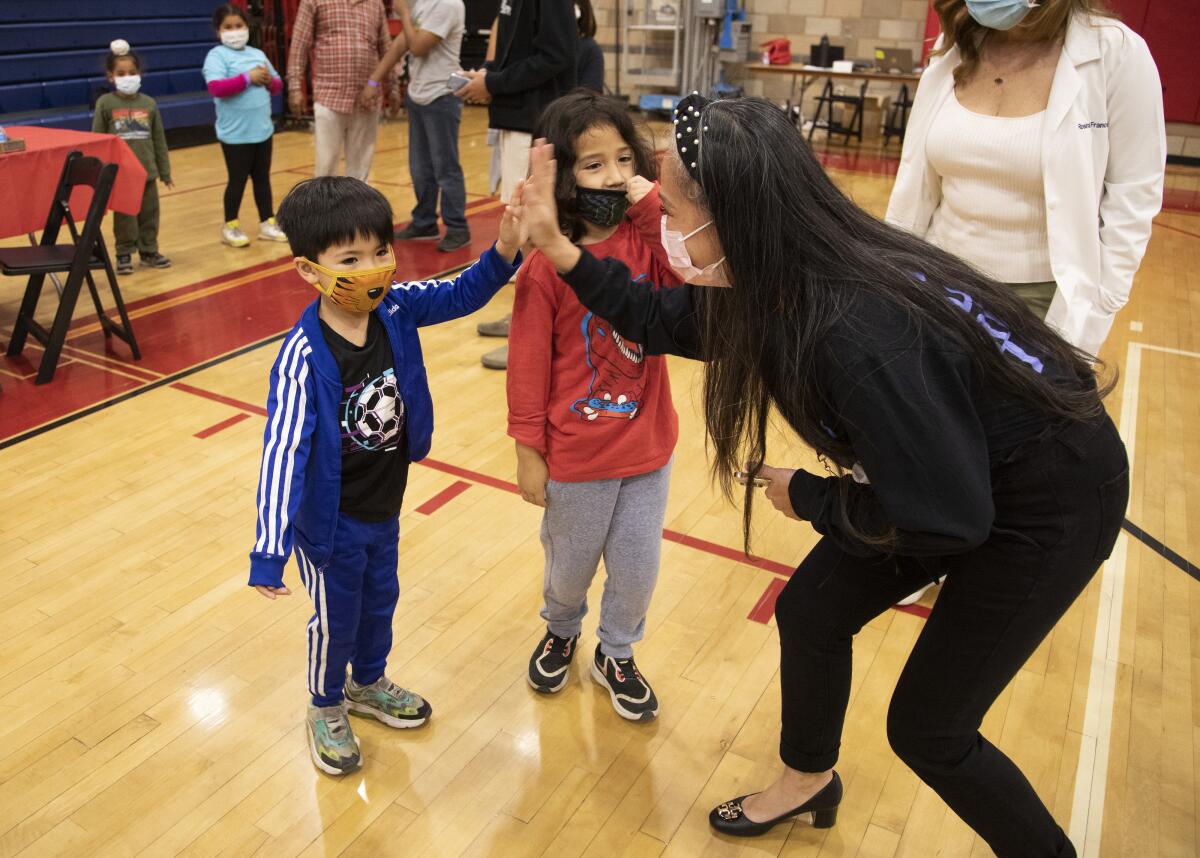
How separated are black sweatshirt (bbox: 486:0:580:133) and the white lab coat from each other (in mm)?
2466

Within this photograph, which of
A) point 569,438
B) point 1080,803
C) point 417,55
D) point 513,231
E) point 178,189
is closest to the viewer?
point 513,231

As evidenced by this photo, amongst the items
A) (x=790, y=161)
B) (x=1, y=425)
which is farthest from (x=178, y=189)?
(x=790, y=161)

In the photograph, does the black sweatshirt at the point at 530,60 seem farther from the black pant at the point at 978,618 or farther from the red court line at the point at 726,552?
the black pant at the point at 978,618

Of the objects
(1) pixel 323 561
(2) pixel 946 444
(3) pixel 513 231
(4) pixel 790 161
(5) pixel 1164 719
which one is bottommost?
(5) pixel 1164 719

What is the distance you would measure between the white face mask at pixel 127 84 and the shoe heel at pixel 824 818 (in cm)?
523

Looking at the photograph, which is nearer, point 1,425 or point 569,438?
point 569,438

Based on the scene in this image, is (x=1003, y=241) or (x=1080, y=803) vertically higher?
(x=1003, y=241)

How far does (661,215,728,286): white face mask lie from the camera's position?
1415mm

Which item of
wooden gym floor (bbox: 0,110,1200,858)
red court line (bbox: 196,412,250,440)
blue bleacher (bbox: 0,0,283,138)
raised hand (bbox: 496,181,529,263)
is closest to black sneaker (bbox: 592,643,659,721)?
wooden gym floor (bbox: 0,110,1200,858)

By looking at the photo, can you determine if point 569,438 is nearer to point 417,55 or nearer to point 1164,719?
point 1164,719

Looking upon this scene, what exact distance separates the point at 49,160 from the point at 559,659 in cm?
362

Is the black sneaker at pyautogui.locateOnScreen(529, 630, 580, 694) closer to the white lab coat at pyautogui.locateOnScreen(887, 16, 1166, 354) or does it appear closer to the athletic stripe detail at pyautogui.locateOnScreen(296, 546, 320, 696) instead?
the athletic stripe detail at pyautogui.locateOnScreen(296, 546, 320, 696)

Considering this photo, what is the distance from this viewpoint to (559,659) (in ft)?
7.91

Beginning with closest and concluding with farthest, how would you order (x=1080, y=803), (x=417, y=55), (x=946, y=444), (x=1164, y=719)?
(x=946, y=444) → (x=1080, y=803) → (x=1164, y=719) → (x=417, y=55)
